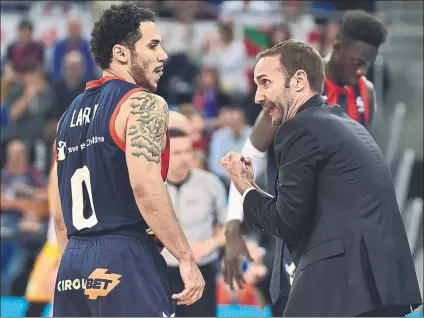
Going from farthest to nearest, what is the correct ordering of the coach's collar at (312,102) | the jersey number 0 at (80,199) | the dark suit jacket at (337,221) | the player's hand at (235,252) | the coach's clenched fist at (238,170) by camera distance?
the player's hand at (235,252) < the jersey number 0 at (80,199) < the coach's clenched fist at (238,170) < the coach's collar at (312,102) < the dark suit jacket at (337,221)

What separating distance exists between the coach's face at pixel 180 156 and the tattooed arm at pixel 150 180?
7.93 ft

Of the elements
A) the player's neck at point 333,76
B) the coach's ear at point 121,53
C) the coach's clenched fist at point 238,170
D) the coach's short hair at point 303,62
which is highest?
the coach's short hair at point 303,62

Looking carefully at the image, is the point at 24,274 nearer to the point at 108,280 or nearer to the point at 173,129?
the point at 173,129

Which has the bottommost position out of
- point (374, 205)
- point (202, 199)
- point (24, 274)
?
point (24, 274)

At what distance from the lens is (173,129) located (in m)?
6.71

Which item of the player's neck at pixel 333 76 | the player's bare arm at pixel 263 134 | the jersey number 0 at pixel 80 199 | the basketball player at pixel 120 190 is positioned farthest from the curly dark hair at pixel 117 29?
the player's neck at pixel 333 76

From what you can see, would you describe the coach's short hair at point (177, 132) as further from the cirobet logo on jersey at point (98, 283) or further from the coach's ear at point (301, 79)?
the coach's ear at point (301, 79)

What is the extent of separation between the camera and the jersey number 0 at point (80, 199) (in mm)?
4359

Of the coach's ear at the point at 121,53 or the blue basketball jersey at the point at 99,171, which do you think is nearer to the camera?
the blue basketball jersey at the point at 99,171

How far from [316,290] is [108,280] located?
1048mm

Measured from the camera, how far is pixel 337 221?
3.72 meters

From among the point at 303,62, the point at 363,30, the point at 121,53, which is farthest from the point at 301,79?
the point at 363,30

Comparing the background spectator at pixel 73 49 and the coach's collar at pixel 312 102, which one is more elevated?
the coach's collar at pixel 312 102

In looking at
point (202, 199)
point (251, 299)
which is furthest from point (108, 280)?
point (251, 299)
